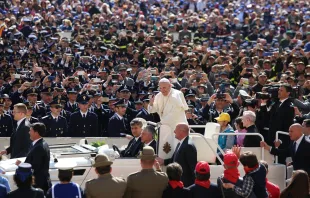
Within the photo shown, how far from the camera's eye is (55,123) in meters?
18.5

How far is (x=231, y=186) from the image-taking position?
11.5 m

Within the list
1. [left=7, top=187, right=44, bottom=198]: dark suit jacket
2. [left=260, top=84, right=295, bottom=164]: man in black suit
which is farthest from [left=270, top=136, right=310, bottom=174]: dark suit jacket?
[left=7, top=187, right=44, bottom=198]: dark suit jacket

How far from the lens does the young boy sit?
11422 mm

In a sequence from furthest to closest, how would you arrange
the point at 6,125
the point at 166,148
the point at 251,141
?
the point at 6,125 → the point at 251,141 → the point at 166,148

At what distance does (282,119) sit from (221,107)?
3002 mm

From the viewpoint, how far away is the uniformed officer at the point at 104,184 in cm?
1134

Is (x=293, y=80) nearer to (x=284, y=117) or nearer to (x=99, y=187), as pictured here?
(x=284, y=117)

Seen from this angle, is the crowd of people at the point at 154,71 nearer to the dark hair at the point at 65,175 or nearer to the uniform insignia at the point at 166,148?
the uniform insignia at the point at 166,148

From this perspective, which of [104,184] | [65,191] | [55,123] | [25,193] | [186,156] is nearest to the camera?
[25,193]

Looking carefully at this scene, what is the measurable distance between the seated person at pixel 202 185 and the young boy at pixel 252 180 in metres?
0.21

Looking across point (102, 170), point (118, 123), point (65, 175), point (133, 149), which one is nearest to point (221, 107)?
point (118, 123)

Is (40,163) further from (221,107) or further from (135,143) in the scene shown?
(221,107)

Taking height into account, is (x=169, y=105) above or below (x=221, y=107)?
above

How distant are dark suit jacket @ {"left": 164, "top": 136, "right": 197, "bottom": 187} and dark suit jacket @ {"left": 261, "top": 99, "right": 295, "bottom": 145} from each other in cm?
249
